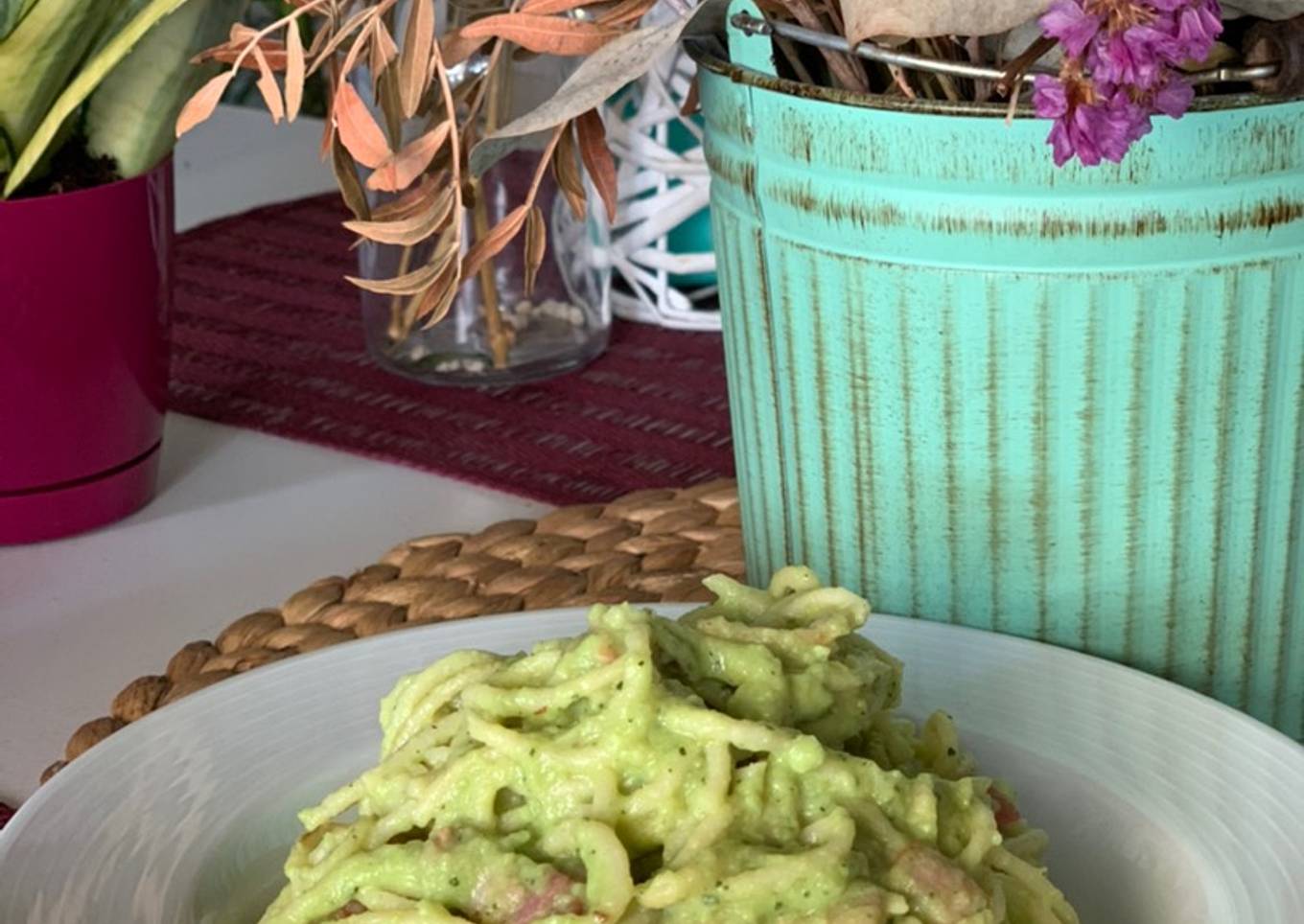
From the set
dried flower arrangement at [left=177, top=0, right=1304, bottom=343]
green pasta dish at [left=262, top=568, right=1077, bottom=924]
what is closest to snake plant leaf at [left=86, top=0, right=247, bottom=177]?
dried flower arrangement at [left=177, top=0, right=1304, bottom=343]

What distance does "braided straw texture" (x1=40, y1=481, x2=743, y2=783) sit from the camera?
650mm

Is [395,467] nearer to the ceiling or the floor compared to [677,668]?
nearer to the floor

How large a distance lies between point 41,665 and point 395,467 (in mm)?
206

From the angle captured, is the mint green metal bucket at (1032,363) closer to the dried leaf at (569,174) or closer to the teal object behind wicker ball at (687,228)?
the dried leaf at (569,174)

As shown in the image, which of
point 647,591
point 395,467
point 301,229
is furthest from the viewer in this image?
point 301,229

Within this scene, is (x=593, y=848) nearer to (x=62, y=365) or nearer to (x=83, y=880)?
(x=83, y=880)

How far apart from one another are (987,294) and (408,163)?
15 centimetres

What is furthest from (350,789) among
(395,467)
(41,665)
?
(395,467)

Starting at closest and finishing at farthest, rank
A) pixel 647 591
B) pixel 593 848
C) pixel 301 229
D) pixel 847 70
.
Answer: pixel 593 848 < pixel 847 70 < pixel 647 591 < pixel 301 229

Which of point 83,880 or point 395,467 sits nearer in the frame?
point 83,880

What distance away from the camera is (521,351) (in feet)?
3.16

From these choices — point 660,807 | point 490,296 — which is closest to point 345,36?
point 660,807

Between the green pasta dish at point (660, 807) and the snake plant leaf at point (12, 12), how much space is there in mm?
333

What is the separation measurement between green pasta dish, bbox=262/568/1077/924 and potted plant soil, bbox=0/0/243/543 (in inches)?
13.2
